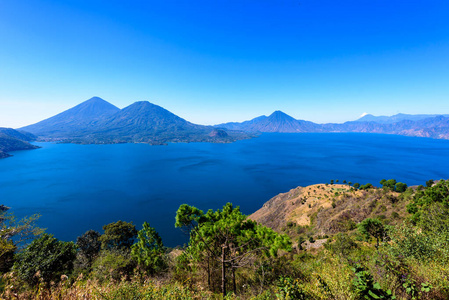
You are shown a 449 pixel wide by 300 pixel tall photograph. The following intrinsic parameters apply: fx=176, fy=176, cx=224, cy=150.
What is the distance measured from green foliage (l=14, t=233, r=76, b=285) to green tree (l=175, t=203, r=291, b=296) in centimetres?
1464

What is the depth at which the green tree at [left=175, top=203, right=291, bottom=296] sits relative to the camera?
8930 mm

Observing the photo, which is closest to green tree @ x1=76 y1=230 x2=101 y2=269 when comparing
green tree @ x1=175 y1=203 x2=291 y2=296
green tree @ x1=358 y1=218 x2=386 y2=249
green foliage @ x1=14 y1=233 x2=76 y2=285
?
green foliage @ x1=14 y1=233 x2=76 y2=285

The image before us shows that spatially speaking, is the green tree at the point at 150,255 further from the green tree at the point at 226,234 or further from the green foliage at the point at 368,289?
the green foliage at the point at 368,289

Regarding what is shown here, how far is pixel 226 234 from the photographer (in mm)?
9766

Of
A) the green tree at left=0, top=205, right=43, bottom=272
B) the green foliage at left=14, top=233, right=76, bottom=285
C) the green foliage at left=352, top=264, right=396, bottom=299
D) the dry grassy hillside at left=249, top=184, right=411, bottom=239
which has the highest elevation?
the green foliage at left=352, top=264, right=396, bottom=299

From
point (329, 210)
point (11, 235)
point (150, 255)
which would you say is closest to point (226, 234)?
point (150, 255)

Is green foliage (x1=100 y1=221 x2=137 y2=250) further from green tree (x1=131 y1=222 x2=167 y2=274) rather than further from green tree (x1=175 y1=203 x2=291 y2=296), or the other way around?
green tree (x1=175 y1=203 x2=291 y2=296)

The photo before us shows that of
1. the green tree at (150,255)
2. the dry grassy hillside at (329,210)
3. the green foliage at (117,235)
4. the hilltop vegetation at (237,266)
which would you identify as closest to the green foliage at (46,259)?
the hilltop vegetation at (237,266)

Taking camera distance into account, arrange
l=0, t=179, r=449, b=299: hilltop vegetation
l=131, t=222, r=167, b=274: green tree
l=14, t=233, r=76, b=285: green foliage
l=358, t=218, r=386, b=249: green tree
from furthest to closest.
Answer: l=358, t=218, r=386, b=249: green tree < l=14, t=233, r=76, b=285: green foliage < l=131, t=222, r=167, b=274: green tree < l=0, t=179, r=449, b=299: hilltop vegetation

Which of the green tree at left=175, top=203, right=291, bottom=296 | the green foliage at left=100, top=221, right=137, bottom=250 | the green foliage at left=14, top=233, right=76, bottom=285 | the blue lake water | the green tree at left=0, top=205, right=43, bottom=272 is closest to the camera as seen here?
the green tree at left=175, top=203, right=291, bottom=296

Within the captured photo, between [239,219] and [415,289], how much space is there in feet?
21.2

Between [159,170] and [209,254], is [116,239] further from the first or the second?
[159,170]

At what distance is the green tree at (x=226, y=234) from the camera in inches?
352

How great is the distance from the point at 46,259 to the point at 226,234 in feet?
62.6
